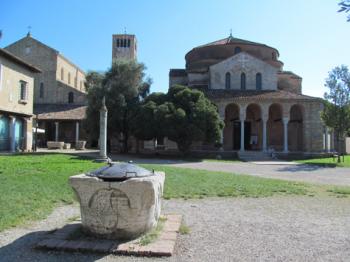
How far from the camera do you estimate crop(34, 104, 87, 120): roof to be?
42.3 m

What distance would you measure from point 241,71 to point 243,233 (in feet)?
109

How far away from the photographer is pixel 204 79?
40.1 metres

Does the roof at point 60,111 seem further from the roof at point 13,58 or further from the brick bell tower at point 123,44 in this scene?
the brick bell tower at point 123,44

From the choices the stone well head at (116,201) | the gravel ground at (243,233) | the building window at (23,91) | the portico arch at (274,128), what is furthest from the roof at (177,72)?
the stone well head at (116,201)

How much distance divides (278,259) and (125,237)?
213 centimetres

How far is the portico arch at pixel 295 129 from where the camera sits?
3728 centimetres

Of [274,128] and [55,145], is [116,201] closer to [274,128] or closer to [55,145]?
[55,145]

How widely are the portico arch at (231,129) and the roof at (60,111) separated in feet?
50.5

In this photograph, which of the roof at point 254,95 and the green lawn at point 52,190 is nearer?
the green lawn at point 52,190

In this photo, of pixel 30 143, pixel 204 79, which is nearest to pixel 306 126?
pixel 204 79

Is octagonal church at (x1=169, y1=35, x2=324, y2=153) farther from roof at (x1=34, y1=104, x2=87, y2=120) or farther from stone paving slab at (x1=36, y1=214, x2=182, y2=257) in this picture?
stone paving slab at (x1=36, y1=214, x2=182, y2=257)

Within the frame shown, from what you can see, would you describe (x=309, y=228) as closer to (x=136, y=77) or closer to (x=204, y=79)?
(x=136, y=77)

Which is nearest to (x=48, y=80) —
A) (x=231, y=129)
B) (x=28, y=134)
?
(x=28, y=134)

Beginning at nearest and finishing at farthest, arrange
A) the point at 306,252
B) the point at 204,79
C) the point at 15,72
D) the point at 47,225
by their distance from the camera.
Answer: the point at 306,252 → the point at 47,225 → the point at 15,72 → the point at 204,79
